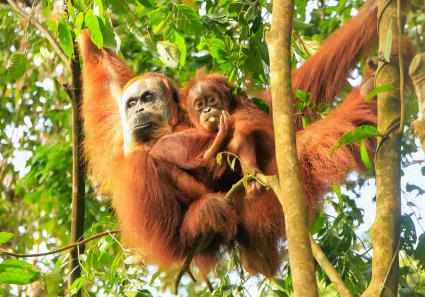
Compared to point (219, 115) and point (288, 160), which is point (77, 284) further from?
point (288, 160)

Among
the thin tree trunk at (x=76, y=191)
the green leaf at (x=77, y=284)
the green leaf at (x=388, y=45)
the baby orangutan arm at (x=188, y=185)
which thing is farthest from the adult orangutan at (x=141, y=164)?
the green leaf at (x=388, y=45)

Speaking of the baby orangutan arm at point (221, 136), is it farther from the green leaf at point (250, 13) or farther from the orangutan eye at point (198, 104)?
the green leaf at point (250, 13)

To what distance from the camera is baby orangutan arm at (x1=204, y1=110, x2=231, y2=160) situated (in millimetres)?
4496

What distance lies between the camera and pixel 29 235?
970 centimetres

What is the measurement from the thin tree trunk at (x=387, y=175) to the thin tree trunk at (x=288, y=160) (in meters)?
0.27

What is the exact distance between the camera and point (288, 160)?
114 inches

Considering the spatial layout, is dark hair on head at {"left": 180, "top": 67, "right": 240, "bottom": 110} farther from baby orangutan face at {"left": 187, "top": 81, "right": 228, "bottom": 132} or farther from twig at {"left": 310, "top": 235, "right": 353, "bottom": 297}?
twig at {"left": 310, "top": 235, "right": 353, "bottom": 297}

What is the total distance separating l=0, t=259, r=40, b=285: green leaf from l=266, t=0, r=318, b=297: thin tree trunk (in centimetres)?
167

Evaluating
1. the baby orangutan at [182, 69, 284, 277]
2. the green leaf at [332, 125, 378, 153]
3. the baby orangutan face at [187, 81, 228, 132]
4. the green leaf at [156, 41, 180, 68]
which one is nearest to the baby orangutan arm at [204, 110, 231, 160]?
the baby orangutan at [182, 69, 284, 277]

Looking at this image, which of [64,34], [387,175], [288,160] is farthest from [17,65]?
[387,175]

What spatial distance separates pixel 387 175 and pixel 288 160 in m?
0.41

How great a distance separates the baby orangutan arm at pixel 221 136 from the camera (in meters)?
4.50

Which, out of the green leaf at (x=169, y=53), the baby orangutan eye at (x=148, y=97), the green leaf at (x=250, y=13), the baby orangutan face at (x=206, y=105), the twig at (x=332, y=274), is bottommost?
the twig at (x=332, y=274)

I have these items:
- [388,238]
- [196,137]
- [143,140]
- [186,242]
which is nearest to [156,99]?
[143,140]
